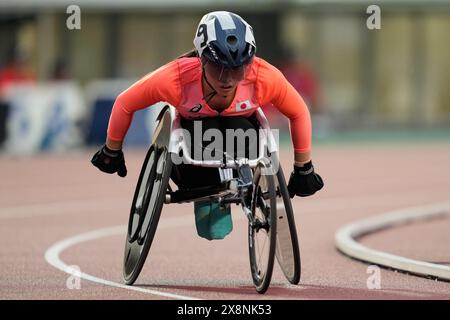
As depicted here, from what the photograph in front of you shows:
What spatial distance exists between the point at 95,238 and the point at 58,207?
11.6 feet

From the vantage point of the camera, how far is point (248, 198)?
939cm

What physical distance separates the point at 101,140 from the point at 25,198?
9.12m

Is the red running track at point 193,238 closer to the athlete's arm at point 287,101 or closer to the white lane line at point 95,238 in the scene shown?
the white lane line at point 95,238

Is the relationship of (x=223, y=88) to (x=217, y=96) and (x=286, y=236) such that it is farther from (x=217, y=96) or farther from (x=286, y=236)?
(x=286, y=236)

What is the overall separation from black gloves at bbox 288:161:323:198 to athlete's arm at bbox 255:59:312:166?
0.05 metres

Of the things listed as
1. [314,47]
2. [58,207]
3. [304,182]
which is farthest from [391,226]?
[314,47]

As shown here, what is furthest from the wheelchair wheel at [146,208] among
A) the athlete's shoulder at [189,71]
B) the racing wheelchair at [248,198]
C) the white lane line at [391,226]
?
the white lane line at [391,226]

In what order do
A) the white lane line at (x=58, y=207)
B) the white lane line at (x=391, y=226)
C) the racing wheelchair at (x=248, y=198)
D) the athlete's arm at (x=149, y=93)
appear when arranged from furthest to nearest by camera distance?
the white lane line at (x=58, y=207) < the white lane line at (x=391, y=226) < the athlete's arm at (x=149, y=93) < the racing wheelchair at (x=248, y=198)

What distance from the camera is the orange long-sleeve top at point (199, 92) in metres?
9.31

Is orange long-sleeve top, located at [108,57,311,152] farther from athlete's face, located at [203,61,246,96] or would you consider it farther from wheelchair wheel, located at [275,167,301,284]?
wheelchair wheel, located at [275,167,301,284]

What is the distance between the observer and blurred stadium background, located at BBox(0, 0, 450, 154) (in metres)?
36.7

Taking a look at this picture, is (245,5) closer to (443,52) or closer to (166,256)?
(443,52)

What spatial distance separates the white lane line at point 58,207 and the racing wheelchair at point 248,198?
582 cm

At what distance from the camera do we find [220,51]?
9.05 m
